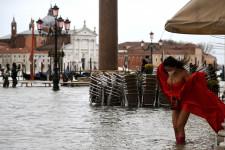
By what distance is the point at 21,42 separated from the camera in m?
125

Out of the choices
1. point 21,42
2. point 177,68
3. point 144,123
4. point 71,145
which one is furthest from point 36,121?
point 21,42

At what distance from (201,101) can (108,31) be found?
37.9 ft

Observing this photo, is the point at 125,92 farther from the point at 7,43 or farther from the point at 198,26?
the point at 7,43

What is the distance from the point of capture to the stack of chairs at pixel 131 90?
12281mm

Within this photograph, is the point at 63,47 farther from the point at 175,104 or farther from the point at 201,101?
the point at 201,101

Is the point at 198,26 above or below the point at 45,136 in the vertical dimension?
above

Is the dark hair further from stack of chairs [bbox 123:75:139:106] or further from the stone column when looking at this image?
the stone column

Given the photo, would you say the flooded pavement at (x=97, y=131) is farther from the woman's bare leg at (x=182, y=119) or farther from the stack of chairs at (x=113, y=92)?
the stack of chairs at (x=113, y=92)

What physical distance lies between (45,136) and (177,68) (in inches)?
88.7

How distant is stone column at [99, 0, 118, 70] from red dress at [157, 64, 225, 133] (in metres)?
11.2

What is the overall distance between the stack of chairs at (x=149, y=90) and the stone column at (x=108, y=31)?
199 inches

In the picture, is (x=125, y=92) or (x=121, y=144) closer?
(x=121, y=144)

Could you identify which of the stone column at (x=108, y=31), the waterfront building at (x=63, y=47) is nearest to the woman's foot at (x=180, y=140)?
the stone column at (x=108, y=31)

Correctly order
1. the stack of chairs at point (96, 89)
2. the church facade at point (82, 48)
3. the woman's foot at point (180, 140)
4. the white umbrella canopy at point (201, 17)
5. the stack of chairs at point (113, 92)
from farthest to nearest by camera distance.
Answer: the church facade at point (82, 48)
the stack of chairs at point (96, 89)
the stack of chairs at point (113, 92)
the woman's foot at point (180, 140)
the white umbrella canopy at point (201, 17)
